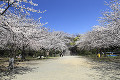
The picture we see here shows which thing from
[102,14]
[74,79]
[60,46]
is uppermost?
[102,14]

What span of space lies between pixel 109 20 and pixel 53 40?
2427 centimetres

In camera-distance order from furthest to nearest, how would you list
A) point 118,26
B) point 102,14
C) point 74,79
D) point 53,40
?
point 53,40
point 102,14
point 118,26
point 74,79

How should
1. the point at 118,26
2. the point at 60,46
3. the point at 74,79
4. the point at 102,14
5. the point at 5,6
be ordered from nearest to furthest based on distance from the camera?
the point at 74,79
the point at 5,6
the point at 118,26
the point at 102,14
the point at 60,46

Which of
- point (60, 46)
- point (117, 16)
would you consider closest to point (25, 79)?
point (117, 16)

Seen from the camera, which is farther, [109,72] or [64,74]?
[109,72]

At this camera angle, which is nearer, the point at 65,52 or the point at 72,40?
the point at 65,52

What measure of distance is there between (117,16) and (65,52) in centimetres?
3719

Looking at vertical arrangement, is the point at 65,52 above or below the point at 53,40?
below

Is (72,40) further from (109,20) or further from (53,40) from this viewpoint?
(109,20)

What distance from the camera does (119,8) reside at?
436 inches

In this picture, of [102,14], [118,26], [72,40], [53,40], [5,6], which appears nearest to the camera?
[5,6]

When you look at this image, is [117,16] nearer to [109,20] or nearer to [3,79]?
[109,20]

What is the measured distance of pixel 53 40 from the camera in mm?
34594

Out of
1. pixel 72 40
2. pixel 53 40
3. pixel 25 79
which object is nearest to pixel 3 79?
pixel 25 79
